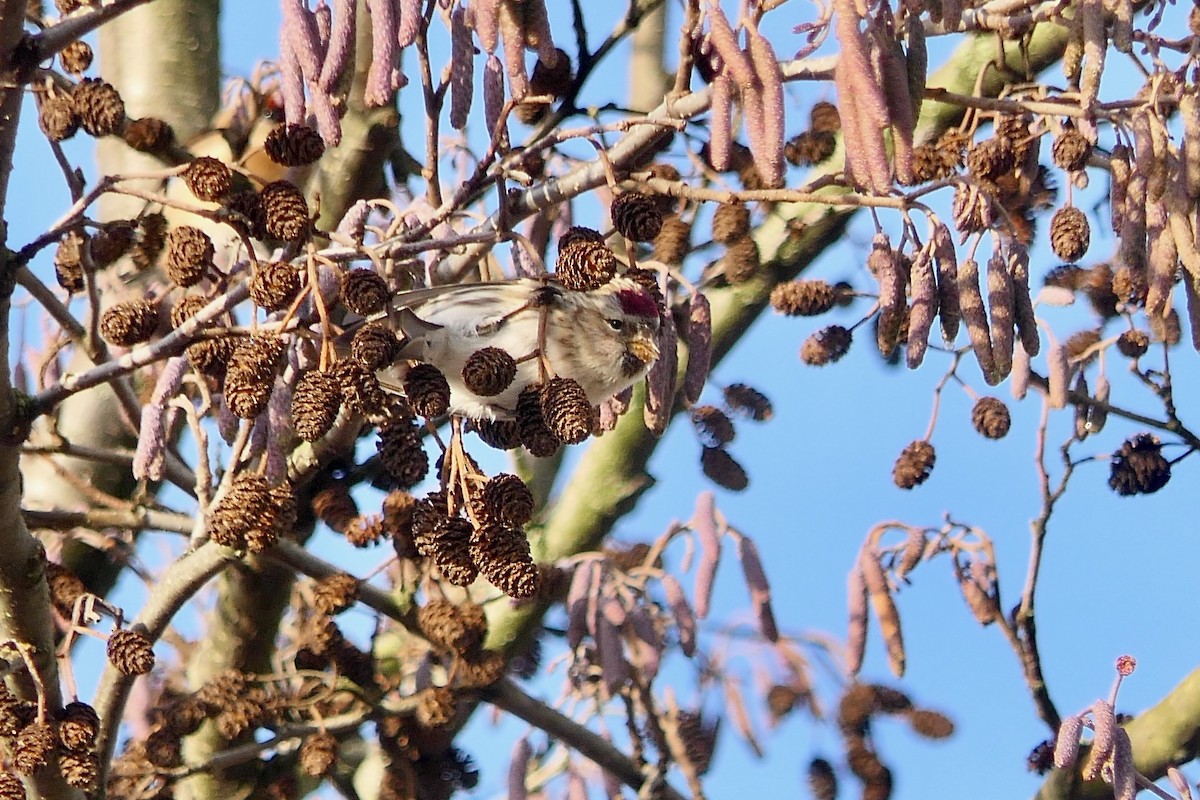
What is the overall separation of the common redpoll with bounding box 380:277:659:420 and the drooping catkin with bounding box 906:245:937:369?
1.37ft

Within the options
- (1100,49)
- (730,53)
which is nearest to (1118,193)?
(1100,49)

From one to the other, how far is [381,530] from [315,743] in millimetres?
346

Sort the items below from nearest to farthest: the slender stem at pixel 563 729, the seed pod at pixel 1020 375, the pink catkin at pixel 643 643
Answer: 1. the seed pod at pixel 1020 375
2. the pink catkin at pixel 643 643
3. the slender stem at pixel 563 729

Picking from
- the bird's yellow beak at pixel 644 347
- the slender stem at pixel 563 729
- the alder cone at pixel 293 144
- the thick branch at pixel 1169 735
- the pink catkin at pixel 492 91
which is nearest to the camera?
the alder cone at pixel 293 144

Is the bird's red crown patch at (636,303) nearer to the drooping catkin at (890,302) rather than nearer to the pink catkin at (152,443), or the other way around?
the drooping catkin at (890,302)

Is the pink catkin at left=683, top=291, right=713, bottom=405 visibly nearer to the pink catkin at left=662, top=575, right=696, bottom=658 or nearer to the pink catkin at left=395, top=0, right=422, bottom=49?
the pink catkin at left=395, top=0, right=422, bottom=49

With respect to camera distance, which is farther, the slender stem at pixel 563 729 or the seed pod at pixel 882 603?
the slender stem at pixel 563 729

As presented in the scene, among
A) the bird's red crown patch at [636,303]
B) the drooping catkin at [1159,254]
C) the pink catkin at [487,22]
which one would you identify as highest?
the bird's red crown patch at [636,303]

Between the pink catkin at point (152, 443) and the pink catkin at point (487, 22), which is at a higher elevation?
the pink catkin at point (487, 22)

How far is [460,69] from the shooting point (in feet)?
5.46

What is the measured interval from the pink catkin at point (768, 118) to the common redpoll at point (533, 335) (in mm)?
575

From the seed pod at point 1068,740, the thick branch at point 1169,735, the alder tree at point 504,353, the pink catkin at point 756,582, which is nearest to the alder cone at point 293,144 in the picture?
the alder tree at point 504,353

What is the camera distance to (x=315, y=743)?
224 centimetres

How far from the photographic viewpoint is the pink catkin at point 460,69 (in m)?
1.66
